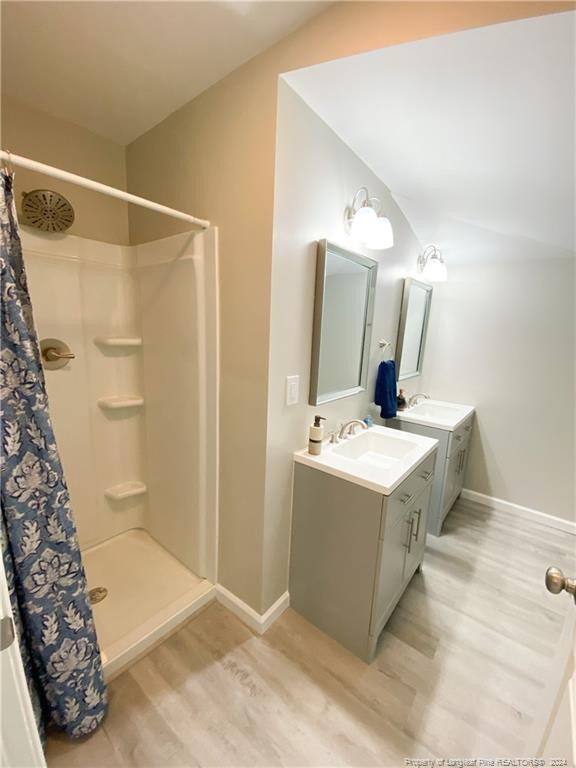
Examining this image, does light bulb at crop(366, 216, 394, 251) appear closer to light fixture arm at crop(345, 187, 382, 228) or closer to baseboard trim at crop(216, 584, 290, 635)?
light fixture arm at crop(345, 187, 382, 228)

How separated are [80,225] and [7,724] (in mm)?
2042

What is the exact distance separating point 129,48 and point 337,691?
105 inches

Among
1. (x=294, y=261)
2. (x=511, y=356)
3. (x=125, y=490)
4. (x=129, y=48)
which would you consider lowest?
(x=125, y=490)

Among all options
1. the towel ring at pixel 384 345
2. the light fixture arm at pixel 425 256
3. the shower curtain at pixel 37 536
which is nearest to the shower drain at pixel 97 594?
the shower curtain at pixel 37 536

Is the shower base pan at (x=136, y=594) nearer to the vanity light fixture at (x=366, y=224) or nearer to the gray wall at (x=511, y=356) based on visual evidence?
the vanity light fixture at (x=366, y=224)

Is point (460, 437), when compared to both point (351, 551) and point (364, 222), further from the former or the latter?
point (364, 222)

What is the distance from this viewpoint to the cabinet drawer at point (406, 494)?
135 centimetres

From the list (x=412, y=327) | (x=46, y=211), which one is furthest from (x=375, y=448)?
(x=46, y=211)

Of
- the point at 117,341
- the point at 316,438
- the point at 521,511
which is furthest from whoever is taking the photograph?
the point at 521,511

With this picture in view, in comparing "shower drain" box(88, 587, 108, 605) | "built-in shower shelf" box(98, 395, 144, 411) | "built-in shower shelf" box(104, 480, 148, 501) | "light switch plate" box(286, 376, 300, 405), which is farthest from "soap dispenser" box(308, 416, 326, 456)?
"shower drain" box(88, 587, 108, 605)

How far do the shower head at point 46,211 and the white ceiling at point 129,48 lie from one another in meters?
0.45

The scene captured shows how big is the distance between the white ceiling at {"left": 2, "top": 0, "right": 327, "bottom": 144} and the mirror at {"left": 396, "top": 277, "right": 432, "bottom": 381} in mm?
1661

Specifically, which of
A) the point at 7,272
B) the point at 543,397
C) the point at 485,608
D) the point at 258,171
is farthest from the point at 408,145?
the point at 485,608

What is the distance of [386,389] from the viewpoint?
2213 mm
